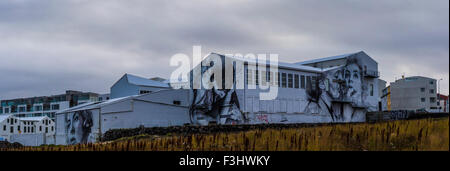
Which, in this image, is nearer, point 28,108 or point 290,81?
point 290,81

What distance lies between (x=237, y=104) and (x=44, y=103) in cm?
11533

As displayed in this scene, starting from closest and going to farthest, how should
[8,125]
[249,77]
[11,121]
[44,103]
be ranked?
[249,77] < [8,125] < [11,121] < [44,103]

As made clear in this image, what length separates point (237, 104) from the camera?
48.0 m

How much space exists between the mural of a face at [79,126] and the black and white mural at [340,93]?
2771 cm

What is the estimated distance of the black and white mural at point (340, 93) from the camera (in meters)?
56.8

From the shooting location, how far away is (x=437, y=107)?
113 metres

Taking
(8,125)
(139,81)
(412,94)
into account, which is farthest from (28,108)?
(412,94)

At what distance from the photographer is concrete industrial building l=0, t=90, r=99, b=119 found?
133 metres

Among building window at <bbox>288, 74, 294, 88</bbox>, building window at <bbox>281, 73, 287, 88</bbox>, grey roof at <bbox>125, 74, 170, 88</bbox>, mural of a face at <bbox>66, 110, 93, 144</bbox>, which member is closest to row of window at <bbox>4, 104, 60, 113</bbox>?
grey roof at <bbox>125, 74, 170, 88</bbox>

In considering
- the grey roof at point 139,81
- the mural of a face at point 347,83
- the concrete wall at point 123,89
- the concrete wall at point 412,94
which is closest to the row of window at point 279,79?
the mural of a face at point 347,83

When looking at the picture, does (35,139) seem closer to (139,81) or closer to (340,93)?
(139,81)

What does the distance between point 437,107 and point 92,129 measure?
9608cm

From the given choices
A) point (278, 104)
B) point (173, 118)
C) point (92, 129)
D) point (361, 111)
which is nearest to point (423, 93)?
point (361, 111)
